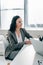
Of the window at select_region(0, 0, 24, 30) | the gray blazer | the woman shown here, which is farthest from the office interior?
the gray blazer

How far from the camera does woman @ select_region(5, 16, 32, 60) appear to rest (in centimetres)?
294

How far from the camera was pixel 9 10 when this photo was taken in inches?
194

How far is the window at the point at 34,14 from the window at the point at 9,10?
6.7 inches

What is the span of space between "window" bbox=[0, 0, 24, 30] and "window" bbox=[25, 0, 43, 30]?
17cm

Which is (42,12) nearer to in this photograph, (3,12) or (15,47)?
(3,12)

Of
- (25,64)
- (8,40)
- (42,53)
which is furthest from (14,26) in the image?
(25,64)

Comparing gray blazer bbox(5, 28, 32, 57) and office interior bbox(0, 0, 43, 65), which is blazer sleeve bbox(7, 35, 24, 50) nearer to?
gray blazer bbox(5, 28, 32, 57)

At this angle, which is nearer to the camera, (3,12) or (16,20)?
(16,20)

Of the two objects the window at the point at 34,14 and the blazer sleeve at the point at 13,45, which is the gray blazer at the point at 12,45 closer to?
the blazer sleeve at the point at 13,45

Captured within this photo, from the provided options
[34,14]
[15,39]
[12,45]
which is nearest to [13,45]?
[12,45]

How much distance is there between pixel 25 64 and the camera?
1675 mm

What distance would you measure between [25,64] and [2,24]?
3365 mm

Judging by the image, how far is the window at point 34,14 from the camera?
4.83 meters

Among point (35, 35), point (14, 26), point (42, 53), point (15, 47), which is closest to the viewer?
point (42, 53)
